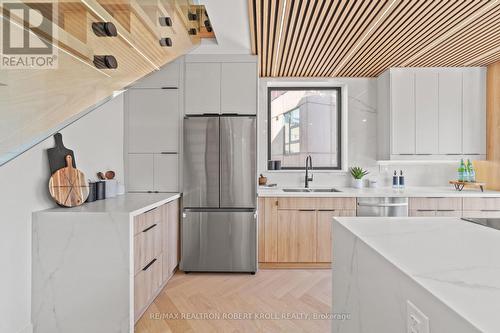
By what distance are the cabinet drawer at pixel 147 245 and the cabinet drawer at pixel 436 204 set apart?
9.07 feet

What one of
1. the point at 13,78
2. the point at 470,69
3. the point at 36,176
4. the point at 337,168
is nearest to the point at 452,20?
the point at 470,69

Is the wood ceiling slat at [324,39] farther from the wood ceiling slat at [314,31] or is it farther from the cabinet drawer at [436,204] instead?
Answer: the cabinet drawer at [436,204]

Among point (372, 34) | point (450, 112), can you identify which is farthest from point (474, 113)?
point (372, 34)

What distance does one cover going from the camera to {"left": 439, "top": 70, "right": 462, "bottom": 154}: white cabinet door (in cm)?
333

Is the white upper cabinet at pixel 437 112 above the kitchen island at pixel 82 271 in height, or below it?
above

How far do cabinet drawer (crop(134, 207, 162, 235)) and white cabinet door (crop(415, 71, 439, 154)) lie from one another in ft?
10.2

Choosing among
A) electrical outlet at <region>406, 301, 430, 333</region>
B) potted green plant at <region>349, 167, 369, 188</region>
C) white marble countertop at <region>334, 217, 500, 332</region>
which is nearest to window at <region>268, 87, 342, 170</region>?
potted green plant at <region>349, 167, 369, 188</region>

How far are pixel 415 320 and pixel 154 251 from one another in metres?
2.16

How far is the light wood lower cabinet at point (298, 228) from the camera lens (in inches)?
124

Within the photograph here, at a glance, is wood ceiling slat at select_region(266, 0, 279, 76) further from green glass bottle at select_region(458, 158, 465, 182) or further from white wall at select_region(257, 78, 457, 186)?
green glass bottle at select_region(458, 158, 465, 182)

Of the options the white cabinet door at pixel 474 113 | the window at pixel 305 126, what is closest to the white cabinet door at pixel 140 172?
the window at pixel 305 126

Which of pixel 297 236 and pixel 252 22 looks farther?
pixel 297 236

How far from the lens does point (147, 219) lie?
2.25m

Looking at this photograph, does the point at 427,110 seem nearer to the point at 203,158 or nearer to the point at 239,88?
the point at 239,88
